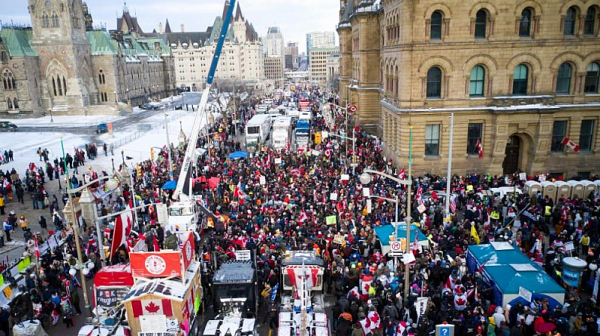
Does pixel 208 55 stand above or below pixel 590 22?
above

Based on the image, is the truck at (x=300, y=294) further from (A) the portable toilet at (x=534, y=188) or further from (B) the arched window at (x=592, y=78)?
(B) the arched window at (x=592, y=78)

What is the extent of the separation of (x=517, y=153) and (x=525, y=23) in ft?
30.9

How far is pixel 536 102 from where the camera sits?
3017 cm

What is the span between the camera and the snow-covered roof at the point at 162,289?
1341 cm

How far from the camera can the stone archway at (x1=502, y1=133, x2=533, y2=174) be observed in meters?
31.9

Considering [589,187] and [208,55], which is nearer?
[589,187]

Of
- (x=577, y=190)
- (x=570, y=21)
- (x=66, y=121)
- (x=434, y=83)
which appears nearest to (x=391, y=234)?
(x=577, y=190)


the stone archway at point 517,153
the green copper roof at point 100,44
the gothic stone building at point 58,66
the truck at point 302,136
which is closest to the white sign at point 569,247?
the stone archway at point 517,153

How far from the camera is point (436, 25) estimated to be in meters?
30.0

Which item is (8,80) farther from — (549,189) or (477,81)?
(549,189)

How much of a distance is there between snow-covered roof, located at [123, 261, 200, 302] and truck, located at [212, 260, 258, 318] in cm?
107

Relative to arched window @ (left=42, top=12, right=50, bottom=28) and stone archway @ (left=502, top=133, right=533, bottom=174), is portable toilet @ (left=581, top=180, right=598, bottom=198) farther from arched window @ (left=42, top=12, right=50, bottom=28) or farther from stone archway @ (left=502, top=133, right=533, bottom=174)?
arched window @ (left=42, top=12, right=50, bottom=28)

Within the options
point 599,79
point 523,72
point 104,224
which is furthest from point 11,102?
point 599,79

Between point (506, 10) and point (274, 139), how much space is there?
74.3ft
